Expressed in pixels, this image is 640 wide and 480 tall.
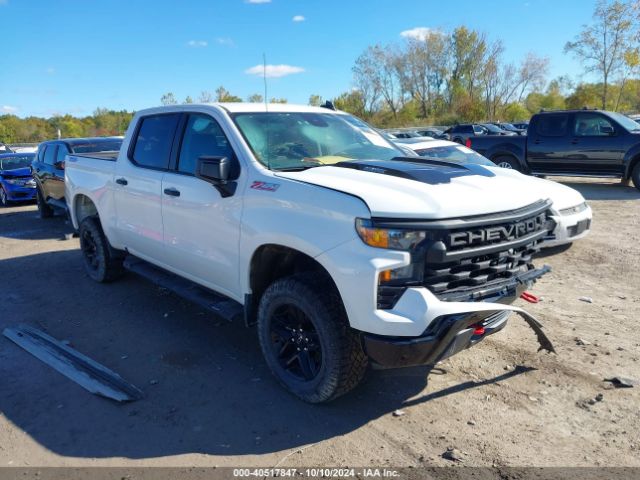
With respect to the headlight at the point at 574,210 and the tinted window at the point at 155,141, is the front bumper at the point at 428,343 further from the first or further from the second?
the headlight at the point at 574,210

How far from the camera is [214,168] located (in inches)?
139

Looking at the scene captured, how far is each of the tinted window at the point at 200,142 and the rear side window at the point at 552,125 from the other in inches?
427

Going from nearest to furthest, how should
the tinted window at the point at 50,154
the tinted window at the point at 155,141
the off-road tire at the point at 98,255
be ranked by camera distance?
the tinted window at the point at 155,141, the off-road tire at the point at 98,255, the tinted window at the point at 50,154

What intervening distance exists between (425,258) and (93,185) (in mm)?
4467

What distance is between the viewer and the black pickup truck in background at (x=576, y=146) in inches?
459

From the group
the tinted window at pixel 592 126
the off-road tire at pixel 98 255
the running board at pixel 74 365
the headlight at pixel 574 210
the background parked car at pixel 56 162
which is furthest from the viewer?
the tinted window at pixel 592 126

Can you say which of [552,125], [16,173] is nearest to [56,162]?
[16,173]

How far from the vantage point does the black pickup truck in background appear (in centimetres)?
1165

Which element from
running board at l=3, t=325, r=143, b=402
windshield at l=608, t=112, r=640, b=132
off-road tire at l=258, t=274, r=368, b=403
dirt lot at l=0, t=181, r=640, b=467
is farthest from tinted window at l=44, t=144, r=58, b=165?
windshield at l=608, t=112, r=640, b=132

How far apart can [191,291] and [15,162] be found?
1341 cm

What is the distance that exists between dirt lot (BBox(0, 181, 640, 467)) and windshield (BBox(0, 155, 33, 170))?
11.2 m

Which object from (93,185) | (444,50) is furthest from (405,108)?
(93,185)

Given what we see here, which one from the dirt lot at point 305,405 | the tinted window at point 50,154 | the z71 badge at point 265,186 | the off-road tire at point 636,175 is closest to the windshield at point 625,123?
the off-road tire at point 636,175

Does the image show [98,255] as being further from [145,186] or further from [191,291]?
[191,291]
